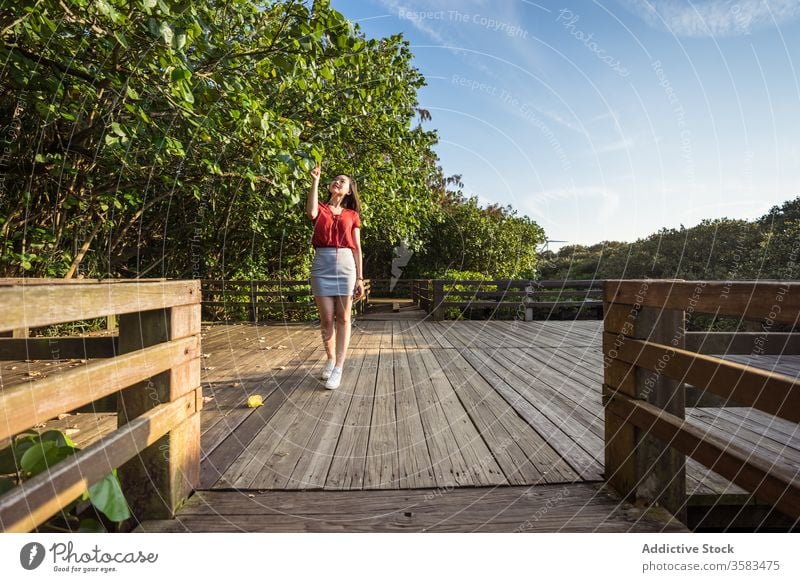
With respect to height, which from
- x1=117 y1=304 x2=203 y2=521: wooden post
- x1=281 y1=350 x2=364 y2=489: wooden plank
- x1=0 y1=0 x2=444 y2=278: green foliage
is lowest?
x1=281 y1=350 x2=364 y2=489: wooden plank

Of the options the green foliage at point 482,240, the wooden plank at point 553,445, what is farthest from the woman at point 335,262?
the green foliage at point 482,240

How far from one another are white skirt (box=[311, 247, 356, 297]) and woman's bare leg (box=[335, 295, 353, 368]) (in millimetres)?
81

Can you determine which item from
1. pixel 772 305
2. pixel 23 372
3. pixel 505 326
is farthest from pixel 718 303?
pixel 505 326

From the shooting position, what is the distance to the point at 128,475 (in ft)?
4.76

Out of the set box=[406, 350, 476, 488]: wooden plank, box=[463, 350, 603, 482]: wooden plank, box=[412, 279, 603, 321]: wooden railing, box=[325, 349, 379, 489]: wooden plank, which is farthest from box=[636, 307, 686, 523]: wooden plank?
box=[412, 279, 603, 321]: wooden railing

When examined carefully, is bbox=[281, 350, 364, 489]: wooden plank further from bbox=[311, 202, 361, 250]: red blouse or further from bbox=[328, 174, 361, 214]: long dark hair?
bbox=[328, 174, 361, 214]: long dark hair

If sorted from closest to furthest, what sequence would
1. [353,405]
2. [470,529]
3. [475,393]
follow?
[470,529] → [353,405] → [475,393]

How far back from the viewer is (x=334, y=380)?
128 inches

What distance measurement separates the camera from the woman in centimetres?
314

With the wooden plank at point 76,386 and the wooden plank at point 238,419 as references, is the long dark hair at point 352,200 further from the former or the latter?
the wooden plank at point 76,386

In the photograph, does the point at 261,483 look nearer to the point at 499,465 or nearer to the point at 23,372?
the point at 499,465

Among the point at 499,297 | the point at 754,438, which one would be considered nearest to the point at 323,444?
the point at 754,438

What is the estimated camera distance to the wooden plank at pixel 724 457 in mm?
981

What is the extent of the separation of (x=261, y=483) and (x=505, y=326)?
6800 millimetres
